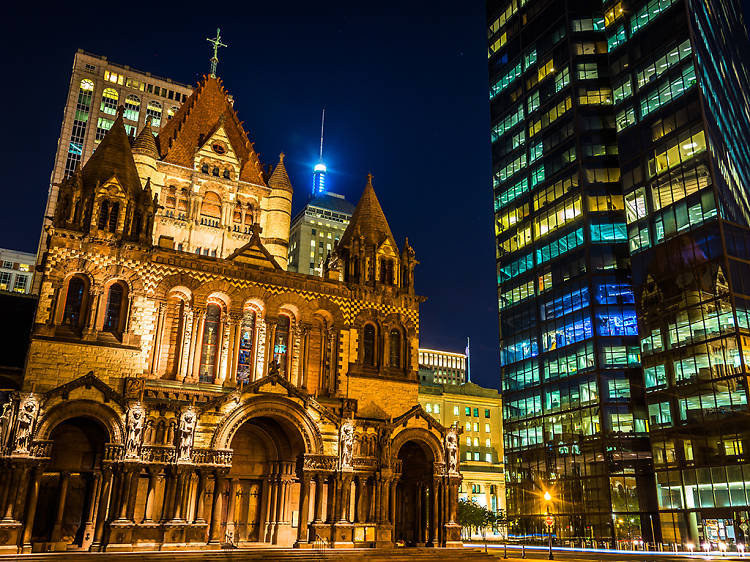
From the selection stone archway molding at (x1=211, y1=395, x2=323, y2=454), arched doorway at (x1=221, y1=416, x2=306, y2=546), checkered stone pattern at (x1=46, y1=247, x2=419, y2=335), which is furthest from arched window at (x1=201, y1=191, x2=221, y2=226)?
stone archway molding at (x1=211, y1=395, x2=323, y2=454)

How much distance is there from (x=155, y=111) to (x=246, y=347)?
8561 centimetres

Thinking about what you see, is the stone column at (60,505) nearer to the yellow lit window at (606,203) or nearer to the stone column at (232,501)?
the stone column at (232,501)

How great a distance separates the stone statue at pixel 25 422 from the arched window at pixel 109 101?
88.9m

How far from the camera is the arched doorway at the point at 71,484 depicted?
30609 millimetres

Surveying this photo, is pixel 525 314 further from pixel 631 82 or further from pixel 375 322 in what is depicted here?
pixel 375 322

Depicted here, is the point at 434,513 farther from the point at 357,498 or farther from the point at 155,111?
the point at 155,111

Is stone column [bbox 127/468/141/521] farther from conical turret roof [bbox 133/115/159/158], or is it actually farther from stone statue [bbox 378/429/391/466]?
conical turret roof [bbox 133/115/159/158]

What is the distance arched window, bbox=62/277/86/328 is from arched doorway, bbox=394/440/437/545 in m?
18.9

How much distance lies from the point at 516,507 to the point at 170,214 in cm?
4620

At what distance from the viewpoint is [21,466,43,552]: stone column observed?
1085 inches

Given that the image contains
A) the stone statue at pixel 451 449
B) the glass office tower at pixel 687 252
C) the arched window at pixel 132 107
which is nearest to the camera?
the stone statue at pixel 451 449

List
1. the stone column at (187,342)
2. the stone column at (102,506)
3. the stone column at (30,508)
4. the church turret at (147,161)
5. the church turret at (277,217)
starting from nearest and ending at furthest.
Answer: the stone column at (30,508) → the stone column at (102,506) → the stone column at (187,342) → the church turret at (147,161) → the church turret at (277,217)

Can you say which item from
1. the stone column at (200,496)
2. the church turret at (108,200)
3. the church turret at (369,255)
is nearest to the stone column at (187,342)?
the church turret at (108,200)

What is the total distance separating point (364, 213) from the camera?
46.0m
